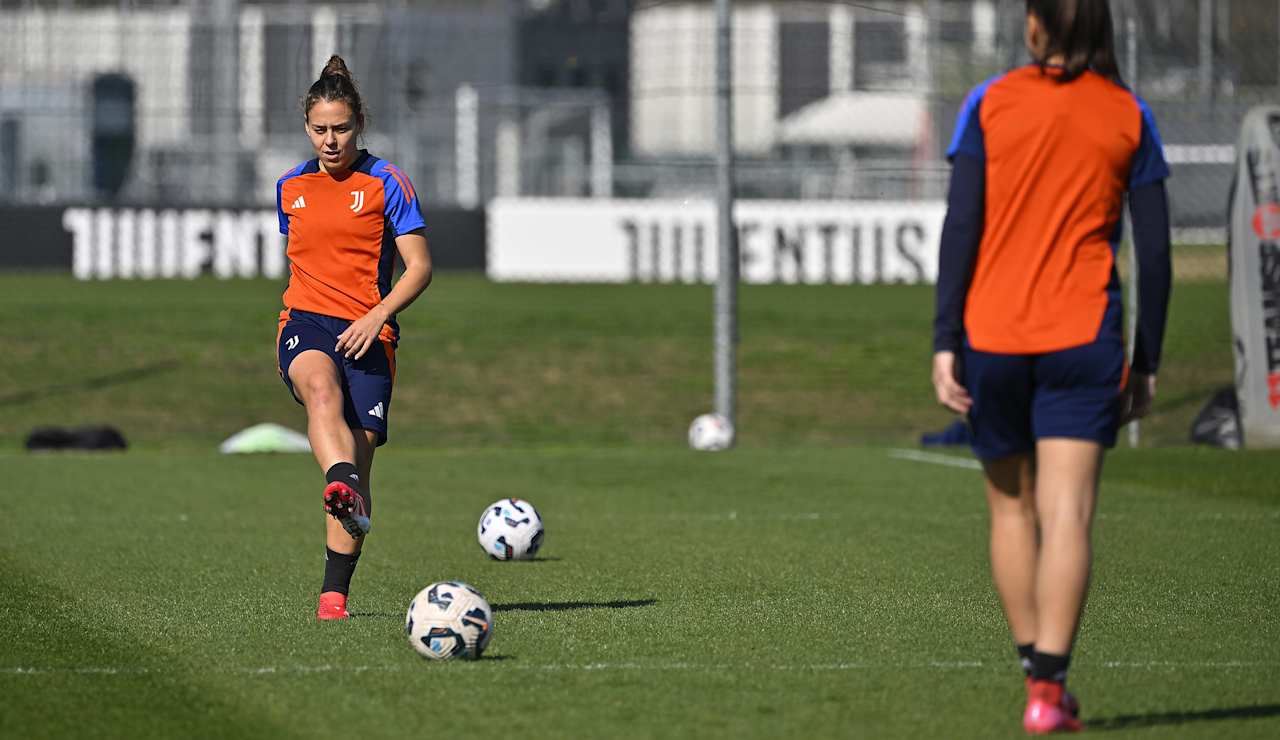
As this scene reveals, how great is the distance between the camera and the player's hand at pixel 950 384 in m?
5.01

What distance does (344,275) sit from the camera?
7098mm

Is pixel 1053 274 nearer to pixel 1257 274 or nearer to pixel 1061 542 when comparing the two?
pixel 1061 542

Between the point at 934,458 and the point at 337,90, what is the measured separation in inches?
340

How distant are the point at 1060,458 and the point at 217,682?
8.54 ft

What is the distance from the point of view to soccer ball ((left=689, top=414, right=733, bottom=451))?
15.8 metres

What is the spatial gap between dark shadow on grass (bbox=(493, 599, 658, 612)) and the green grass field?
3cm

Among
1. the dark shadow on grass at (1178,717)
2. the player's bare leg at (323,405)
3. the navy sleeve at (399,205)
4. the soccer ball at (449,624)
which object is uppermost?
the navy sleeve at (399,205)

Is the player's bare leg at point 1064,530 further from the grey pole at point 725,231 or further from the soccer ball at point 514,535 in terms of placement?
the grey pole at point 725,231

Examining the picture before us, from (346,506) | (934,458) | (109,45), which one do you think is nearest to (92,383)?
(934,458)

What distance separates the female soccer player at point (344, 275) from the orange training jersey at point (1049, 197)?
8.34ft

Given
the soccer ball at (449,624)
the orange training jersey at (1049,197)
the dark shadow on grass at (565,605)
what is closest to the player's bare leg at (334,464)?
the soccer ball at (449,624)

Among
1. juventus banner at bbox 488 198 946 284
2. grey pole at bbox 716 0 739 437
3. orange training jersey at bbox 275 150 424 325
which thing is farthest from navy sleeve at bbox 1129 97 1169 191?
→ juventus banner at bbox 488 198 946 284

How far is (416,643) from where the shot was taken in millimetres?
6289

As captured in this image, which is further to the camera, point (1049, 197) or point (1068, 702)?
point (1068, 702)
